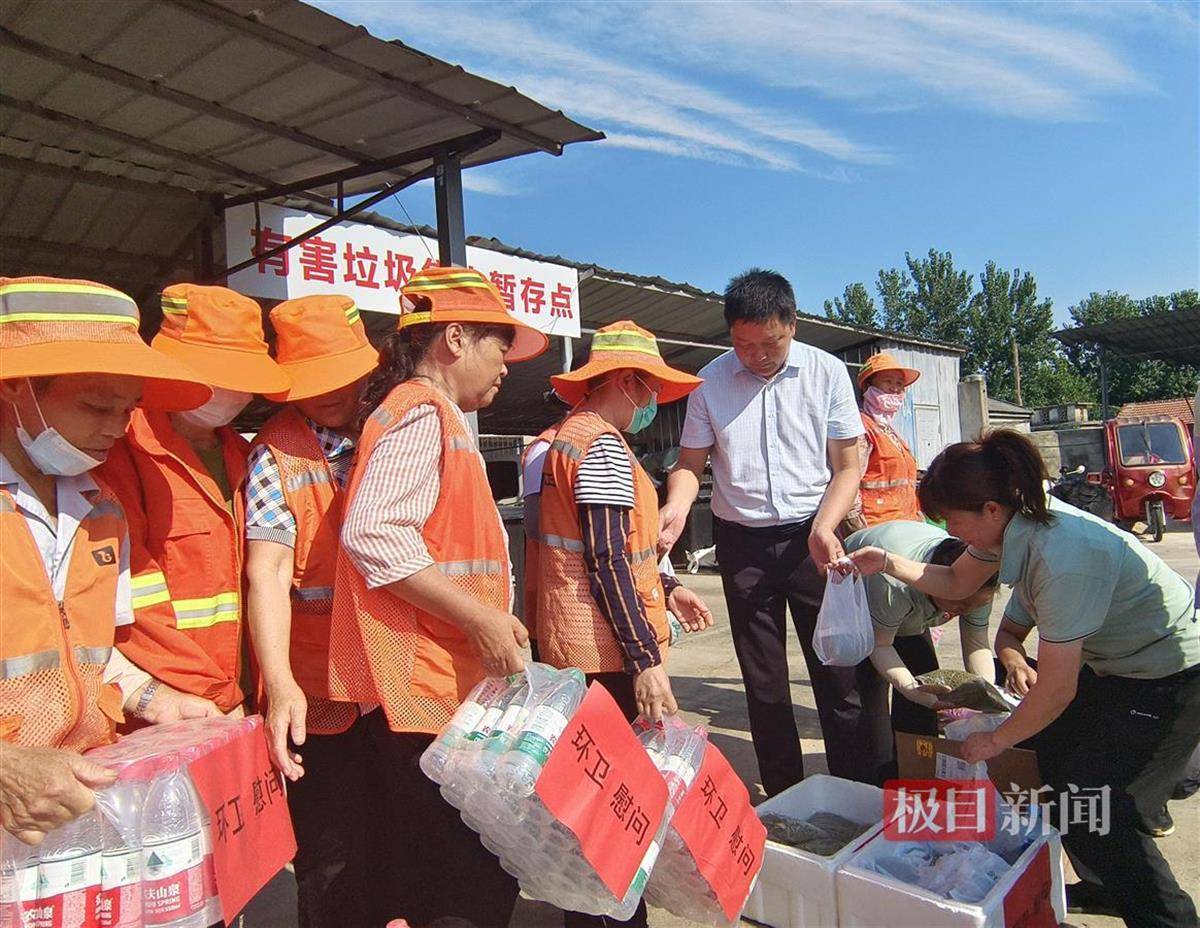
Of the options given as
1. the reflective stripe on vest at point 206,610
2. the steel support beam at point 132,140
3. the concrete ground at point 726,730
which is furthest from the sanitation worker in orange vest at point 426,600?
the steel support beam at point 132,140

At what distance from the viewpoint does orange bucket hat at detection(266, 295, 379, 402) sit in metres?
1.96

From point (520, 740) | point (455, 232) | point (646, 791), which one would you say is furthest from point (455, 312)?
point (455, 232)

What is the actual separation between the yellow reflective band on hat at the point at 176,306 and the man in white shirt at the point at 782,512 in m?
1.73

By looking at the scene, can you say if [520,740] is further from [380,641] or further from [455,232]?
[455,232]

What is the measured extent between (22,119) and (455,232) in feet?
6.63

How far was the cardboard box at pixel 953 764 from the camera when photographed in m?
2.45

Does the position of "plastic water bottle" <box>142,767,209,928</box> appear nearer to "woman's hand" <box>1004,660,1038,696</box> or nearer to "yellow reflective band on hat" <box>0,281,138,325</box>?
"yellow reflective band on hat" <box>0,281,138,325</box>

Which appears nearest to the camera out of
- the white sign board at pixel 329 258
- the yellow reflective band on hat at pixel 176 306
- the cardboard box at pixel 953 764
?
the yellow reflective band on hat at pixel 176 306

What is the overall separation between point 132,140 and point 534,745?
4005 mm

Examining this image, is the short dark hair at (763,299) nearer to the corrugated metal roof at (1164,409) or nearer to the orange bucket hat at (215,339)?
the orange bucket hat at (215,339)

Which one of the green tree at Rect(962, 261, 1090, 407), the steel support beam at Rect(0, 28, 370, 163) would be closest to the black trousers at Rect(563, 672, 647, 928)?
the steel support beam at Rect(0, 28, 370, 163)

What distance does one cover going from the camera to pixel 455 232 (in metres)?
4.38

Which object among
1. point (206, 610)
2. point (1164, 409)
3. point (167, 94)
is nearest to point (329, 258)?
point (167, 94)

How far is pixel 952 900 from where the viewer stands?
2043 mm
